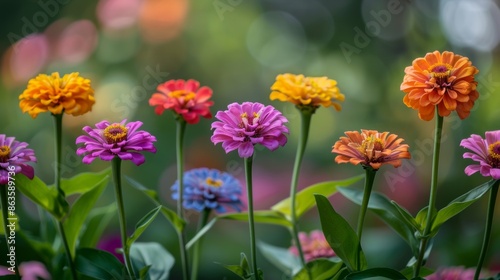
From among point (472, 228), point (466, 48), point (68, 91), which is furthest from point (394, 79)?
point (68, 91)

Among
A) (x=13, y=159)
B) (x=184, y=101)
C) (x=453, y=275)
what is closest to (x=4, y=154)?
(x=13, y=159)

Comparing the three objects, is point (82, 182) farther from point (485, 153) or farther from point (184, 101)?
point (485, 153)

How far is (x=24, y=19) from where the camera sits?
99cm

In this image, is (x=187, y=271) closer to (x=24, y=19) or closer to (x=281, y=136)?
(x=281, y=136)

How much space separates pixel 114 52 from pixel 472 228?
0.57 m

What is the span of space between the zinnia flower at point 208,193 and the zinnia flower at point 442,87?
16cm

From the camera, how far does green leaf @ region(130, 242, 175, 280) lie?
457mm

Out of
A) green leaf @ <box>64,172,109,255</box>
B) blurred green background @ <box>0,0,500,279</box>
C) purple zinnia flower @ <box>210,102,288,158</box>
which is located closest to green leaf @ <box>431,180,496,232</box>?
purple zinnia flower @ <box>210,102,288,158</box>

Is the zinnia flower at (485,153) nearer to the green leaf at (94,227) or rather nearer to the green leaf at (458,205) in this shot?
the green leaf at (458,205)

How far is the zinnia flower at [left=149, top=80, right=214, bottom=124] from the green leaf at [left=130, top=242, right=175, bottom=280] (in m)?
0.11

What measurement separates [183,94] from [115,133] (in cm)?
8

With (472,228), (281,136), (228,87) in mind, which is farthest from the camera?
(228,87)

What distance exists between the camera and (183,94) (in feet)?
1.47

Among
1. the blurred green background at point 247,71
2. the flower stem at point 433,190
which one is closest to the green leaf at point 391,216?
the flower stem at point 433,190
